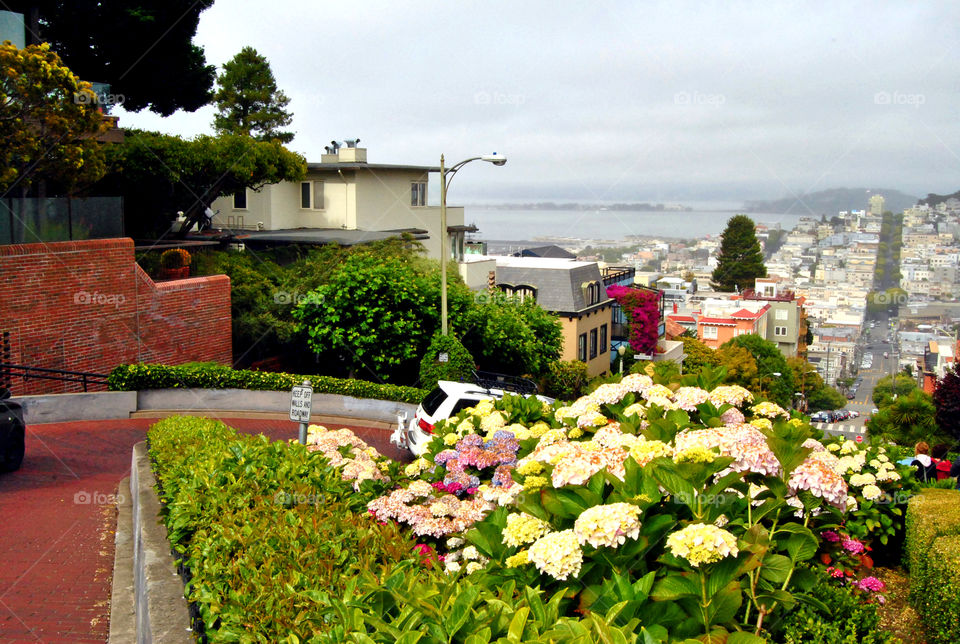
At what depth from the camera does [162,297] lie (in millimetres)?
23391

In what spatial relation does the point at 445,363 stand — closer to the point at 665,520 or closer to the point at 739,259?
the point at 665,520

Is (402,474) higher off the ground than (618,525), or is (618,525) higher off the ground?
(618,525)

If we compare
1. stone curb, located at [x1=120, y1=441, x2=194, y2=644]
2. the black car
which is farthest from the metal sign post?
the black car

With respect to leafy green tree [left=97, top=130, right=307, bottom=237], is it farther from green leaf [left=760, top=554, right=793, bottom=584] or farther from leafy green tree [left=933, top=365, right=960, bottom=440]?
leafy green tree [left=933, top=365, right=960, bottom=440]

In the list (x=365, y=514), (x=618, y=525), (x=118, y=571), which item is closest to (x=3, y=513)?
(x=118, y=571)

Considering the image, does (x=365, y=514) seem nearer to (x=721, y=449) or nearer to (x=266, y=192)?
(x=721, y=449)

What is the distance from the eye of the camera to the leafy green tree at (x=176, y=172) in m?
30.2

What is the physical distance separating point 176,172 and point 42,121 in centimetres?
932

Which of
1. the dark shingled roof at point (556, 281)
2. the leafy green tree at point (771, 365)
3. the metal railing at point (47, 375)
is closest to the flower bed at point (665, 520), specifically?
the metal railing at point (47, 375)

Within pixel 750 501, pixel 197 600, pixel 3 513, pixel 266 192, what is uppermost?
pixel 266 192

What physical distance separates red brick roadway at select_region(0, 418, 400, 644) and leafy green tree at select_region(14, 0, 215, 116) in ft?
60.2

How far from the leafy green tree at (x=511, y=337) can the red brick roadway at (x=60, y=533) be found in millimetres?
12448

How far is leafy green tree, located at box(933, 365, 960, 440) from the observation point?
39031mm

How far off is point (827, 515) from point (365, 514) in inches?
113
